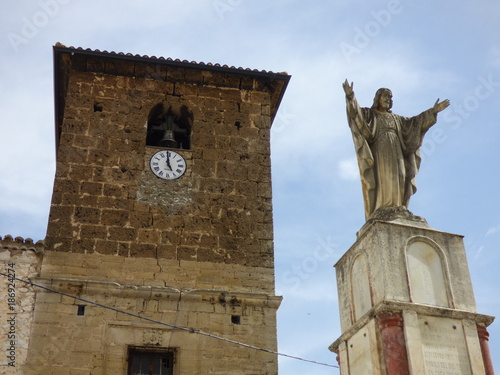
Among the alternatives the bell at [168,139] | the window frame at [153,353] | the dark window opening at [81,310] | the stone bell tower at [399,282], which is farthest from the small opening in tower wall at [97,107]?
the stone bell tower at [399,282]

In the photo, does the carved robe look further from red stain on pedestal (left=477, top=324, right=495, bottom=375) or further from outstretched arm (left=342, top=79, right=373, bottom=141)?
red stain on pedestal (left=477, top=324, right=495, bottom=375)

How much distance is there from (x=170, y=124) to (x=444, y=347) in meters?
6.56

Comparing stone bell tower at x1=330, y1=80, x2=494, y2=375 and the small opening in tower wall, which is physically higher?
the small opening in tower wall

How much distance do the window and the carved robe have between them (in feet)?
11.4

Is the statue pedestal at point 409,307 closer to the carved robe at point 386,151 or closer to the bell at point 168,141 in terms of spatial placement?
the carved robe at point 386,151

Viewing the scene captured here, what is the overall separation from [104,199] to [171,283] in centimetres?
176

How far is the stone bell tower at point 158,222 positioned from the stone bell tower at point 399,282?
212cm

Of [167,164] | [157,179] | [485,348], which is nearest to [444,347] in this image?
[485,348]

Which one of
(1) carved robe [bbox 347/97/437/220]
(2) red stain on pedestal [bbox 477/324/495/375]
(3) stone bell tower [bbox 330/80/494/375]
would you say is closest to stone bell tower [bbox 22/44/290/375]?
(3) stone bell tower [bbox 330/80/494/375]

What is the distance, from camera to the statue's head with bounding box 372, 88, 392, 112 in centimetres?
1040

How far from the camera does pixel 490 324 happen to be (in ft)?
28.2

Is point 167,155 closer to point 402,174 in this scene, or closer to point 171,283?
point 171,283

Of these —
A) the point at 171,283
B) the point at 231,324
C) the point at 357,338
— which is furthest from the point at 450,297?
the point at 171,283

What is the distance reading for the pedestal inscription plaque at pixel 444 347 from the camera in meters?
8.12
